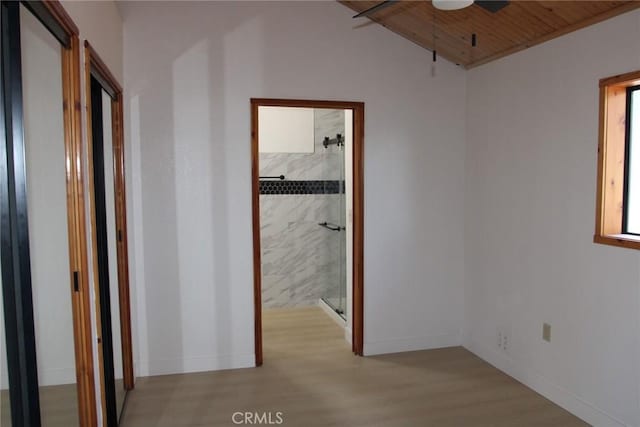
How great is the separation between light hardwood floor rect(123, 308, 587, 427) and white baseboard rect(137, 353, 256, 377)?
0.06 metres

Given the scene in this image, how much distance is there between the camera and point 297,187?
17.8 feet

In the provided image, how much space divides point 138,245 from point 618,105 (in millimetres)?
3303

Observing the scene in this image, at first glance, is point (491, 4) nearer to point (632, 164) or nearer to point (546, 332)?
point (632, 164)

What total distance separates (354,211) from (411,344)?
4.16 ft

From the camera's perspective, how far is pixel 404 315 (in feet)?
13.3

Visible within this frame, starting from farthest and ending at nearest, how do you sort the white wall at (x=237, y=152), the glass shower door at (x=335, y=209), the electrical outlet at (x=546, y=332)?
the glass shower door at (x=335, y=209) → the white wall at (x=237, y=152) → the electrical outlet at (x=546, y=332)

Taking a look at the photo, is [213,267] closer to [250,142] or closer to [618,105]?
[250,142]

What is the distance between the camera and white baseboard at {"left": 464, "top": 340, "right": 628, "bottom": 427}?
2783 mm

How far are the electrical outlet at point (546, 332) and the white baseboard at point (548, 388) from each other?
269 mm

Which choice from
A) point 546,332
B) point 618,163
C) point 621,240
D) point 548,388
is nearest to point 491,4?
point 618,163

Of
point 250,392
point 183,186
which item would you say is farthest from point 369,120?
point 250,392

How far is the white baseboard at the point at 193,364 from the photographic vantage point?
11.8 feet

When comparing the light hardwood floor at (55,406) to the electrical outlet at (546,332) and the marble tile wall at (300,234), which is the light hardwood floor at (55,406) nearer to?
Result: the electrical outlet at (546,332)

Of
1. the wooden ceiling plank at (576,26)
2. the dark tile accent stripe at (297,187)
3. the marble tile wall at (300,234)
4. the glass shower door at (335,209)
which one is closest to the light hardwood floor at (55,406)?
the glass shower door at (335,209)
